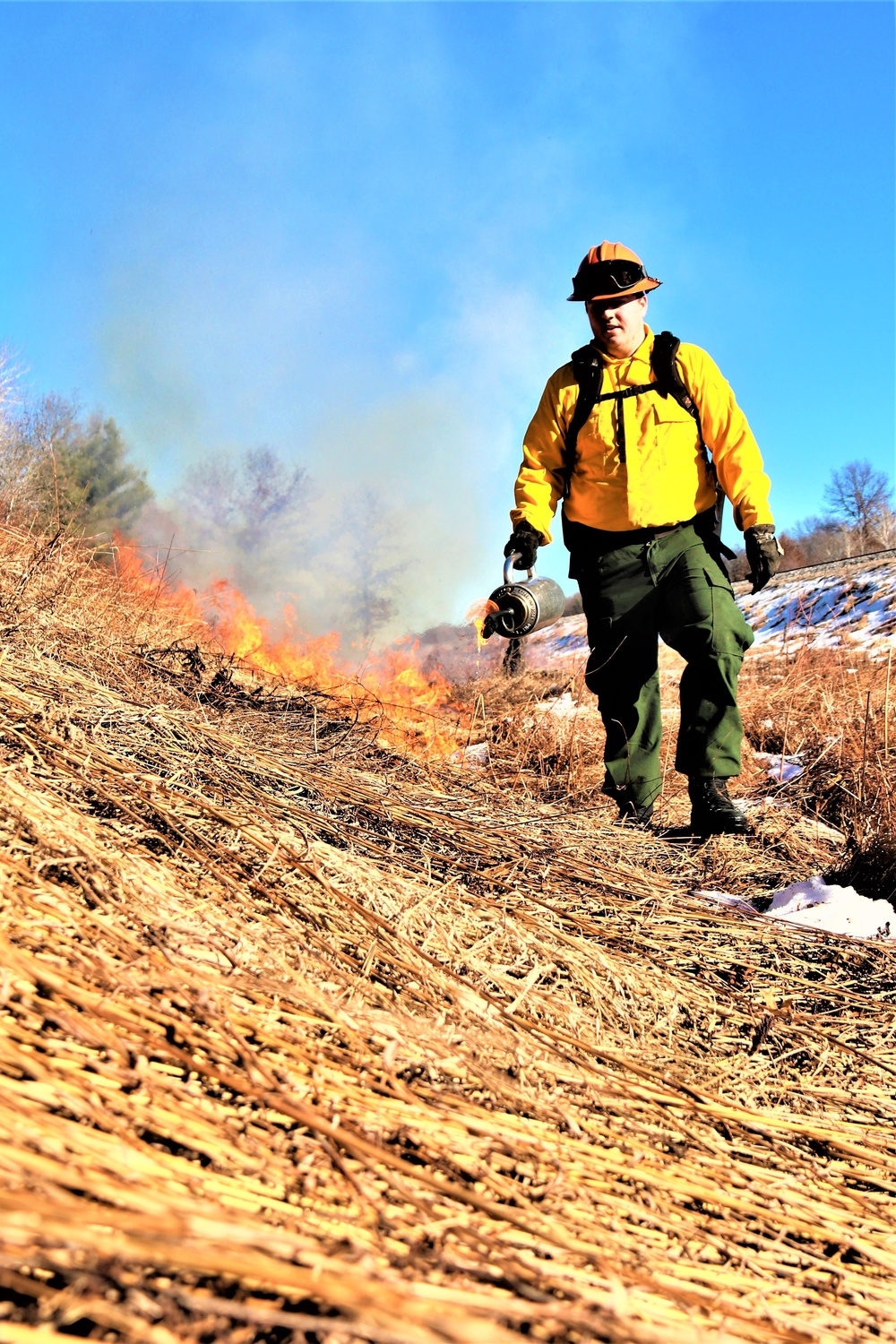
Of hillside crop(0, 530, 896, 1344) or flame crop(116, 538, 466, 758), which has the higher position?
flame crop(116, 538, 466, 758)

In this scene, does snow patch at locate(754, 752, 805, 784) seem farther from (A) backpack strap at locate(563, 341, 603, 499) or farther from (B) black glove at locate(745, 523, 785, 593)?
(A) backpack strap at locate(563, 341, 603, 499)

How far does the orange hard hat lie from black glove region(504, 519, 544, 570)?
0.98 metres

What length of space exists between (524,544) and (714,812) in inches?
55.8

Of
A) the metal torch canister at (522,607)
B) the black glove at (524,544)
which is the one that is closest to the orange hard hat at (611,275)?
the black glove at (524,544)

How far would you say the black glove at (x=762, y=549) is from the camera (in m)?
3.39

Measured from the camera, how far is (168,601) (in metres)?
6.76

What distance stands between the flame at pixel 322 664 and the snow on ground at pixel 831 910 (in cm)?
197

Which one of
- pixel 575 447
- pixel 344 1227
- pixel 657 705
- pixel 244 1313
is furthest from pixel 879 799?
pixel 244 1313

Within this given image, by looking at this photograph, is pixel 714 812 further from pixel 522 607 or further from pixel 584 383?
pixel 584 383

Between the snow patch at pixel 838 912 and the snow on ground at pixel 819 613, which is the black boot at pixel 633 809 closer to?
the snow patch at pixel 838 912

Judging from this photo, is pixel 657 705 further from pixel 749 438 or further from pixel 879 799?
pixel 749 438

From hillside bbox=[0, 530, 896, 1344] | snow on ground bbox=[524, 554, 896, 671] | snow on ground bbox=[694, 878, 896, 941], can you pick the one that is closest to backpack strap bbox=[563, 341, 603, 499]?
hillside bbox=[0, 530, 896, 1344]

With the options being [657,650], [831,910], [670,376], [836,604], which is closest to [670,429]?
[670,376]

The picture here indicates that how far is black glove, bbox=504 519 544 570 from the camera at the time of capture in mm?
3740
